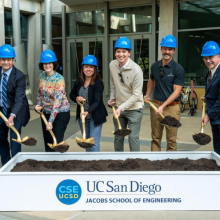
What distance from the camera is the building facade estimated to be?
11500mm

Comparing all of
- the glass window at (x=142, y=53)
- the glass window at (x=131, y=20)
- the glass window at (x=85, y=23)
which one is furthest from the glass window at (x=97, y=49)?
the glass window at (x=142, y=53)

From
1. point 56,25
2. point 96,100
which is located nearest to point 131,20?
point 56,25

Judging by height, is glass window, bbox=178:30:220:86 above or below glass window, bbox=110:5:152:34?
below

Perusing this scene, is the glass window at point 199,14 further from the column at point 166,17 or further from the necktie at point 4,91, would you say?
the necktie at point 4,91

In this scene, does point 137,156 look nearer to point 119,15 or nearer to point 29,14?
point 119,15

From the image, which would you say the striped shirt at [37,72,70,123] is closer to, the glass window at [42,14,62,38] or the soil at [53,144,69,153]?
the soil at [53,144,69,153]

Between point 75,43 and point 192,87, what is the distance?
200 inches

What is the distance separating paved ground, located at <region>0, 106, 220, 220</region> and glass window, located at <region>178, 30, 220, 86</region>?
4.79ft

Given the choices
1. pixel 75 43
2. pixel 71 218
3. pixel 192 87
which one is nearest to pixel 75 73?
pixel 75 43

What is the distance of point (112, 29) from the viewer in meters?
12.8

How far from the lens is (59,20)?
541 inches

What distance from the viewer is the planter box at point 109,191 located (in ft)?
10.9

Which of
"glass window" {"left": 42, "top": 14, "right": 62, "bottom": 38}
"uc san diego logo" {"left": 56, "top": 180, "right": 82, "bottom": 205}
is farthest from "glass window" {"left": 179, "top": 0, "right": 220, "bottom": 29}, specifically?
"uc san diego logo" {"left": 56, "top": 180, "right": 82, "bottom": 205}

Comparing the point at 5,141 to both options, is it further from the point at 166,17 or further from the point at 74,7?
the point at 74,7
